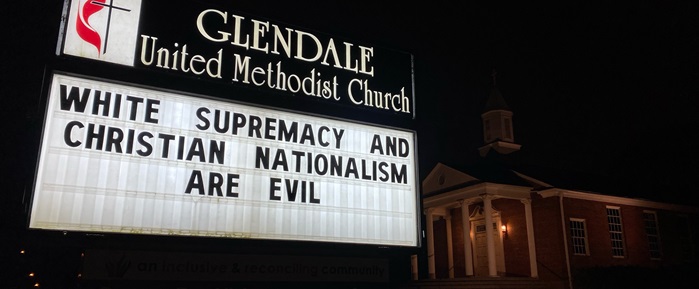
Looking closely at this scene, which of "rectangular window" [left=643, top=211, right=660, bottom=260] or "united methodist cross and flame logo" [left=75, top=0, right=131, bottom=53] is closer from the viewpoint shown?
"united methodist cross and flame logo" [left=75, top=0, right=131, bottom=53]

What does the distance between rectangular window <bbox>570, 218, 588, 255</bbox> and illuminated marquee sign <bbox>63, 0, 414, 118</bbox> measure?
49.6 ft

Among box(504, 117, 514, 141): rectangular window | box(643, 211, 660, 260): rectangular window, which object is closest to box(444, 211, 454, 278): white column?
box(504, 117, 514, 141): rectangular window

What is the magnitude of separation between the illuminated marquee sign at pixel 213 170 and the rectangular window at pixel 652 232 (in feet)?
67.2

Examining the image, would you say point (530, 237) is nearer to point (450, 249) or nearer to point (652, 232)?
point (450, 249)

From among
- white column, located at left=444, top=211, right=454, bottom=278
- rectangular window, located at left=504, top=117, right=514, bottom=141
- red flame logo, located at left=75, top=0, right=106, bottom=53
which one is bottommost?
white column, located at left=444, top=211, right=454, bottom=278

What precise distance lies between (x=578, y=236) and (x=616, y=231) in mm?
2864

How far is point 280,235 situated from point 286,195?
0.72m

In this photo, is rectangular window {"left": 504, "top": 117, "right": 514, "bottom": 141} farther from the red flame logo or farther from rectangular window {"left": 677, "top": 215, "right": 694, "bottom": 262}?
the red flame logo

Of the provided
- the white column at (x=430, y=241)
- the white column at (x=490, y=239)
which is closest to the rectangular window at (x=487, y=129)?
the white column at (x=430, y=241)

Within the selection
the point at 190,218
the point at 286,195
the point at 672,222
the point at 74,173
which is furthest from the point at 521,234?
the point at 74,173

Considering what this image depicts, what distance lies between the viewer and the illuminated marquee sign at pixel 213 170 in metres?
8.83

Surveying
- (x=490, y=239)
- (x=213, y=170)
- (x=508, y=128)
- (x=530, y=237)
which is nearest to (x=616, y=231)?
(x=530, y=237)

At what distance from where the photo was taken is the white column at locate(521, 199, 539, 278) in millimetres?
23812

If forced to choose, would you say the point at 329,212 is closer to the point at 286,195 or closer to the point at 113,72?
the point at 286,195
